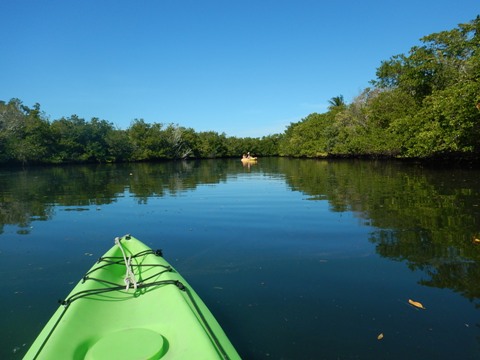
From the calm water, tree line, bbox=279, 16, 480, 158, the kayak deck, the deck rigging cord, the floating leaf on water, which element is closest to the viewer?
the kayak deck

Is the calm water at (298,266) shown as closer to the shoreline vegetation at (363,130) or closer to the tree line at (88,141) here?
the shoreline vegetation at (363,130)

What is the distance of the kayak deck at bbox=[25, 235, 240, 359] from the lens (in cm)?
296

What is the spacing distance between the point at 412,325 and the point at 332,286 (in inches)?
53.8

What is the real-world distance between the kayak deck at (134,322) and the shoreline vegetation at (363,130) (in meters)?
→ 20.4

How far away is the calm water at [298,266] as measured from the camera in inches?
154

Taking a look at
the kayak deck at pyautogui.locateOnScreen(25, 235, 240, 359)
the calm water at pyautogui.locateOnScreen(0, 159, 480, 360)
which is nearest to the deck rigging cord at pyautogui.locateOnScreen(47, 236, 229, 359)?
the kayak deck at pyautogui.locateOnScreen(25, 235, 240, 359)

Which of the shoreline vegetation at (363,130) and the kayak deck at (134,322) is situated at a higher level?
the shoreline vegetation at (363,130)

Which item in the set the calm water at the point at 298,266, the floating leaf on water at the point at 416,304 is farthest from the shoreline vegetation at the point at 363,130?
the floating leaf on water at the point at 416,304

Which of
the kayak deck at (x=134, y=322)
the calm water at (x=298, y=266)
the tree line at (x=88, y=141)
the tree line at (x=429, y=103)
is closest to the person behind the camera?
the kayak deck at (x=134, y=322)

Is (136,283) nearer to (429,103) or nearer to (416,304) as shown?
(416,304)

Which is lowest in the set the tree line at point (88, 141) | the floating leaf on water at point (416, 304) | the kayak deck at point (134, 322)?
the floating leaf on water at point (416, 304)

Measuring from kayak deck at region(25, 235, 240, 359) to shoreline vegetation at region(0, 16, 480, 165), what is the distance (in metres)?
20.4

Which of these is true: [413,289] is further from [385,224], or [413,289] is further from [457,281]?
[385,224]

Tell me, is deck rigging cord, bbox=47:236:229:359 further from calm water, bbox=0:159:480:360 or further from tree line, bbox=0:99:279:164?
tree line, bbox=0:99:279:164
